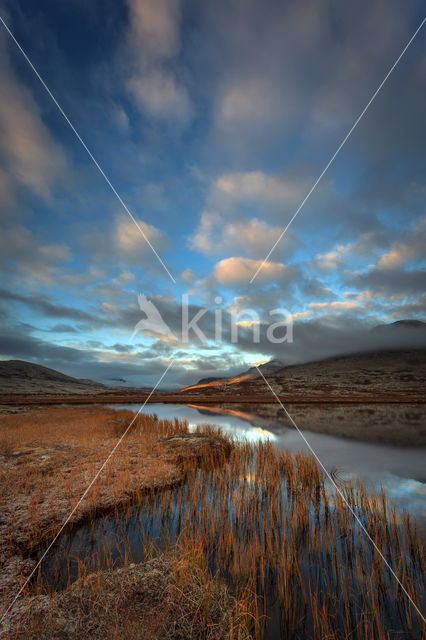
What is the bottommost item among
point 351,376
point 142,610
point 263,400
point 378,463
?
point 378,463

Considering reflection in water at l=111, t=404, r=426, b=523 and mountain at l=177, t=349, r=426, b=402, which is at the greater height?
mountain at l=177, t=349, r=426, b=402

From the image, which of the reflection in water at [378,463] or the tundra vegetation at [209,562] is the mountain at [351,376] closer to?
the reflection in water at [378,463]

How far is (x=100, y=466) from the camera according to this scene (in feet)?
35.8

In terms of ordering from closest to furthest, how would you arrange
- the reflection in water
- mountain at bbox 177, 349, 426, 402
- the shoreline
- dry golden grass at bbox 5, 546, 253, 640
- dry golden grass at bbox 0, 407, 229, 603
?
dry golden grass at bbox 5, 546, 253, 640 → dry golden grass at bbox 0, 407, 229, 603 → the reflection in water → the shoreline → mountain at bbox 177, 349, 426, 402

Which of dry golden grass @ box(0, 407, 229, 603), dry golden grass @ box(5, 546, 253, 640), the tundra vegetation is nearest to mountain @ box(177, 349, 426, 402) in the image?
dry golden grass @ box(0, 407, 229, 603)

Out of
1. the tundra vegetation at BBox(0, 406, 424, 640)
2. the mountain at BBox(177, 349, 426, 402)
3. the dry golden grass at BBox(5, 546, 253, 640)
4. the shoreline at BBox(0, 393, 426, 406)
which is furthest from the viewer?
the mountain at BBox(177, 349, 426, 402)

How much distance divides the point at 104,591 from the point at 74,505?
413 centimetres

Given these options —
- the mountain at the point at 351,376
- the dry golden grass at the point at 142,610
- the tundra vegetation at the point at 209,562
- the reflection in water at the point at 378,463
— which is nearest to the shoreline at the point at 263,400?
the mountain at the point at 351,376

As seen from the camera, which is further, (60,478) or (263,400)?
(263,400)

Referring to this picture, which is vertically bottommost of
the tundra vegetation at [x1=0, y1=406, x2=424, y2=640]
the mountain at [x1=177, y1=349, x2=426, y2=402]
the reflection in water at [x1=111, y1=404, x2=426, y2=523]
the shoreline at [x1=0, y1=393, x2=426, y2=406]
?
the reflection in water at [x1=111, y1=404, x2=426, y2=523]

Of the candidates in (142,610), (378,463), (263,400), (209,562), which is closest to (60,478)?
(209,562)

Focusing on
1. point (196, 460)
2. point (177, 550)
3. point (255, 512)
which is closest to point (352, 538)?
point (255, 512)

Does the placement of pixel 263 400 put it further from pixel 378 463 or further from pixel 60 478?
pixel 60 478

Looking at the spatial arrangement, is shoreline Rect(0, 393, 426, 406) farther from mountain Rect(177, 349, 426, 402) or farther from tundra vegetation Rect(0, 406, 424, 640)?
tundra vegetation Rect(0, 406, 424, 640)
